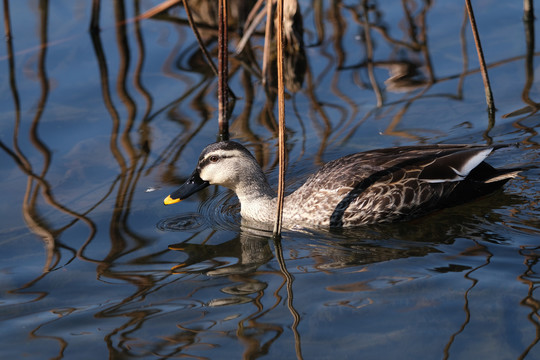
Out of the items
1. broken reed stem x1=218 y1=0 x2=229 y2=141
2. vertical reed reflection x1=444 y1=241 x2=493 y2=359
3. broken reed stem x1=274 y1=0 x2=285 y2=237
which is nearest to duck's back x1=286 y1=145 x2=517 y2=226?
broken reed stem x1=274 y1=0 x2=285 y2=237

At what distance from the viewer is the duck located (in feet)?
25.7

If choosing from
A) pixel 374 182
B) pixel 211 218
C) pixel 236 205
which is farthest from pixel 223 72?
pixel 374 182

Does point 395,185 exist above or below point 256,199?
above

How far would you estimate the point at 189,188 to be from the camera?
8148mm

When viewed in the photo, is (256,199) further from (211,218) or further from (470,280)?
(470,280)

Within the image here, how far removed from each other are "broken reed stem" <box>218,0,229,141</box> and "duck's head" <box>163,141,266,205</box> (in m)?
1.35

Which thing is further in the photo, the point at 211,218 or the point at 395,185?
the point at 211,218

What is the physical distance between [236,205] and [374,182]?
160 centimetres

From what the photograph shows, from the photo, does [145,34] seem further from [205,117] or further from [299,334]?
[299,334]

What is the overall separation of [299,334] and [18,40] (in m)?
8.15

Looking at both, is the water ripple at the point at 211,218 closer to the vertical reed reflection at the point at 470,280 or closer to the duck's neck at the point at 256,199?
the duck's neck at the point at 256,199

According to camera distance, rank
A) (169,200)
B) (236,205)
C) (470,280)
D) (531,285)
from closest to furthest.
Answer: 1. (531,285)
2. (470,280)
3. (169,200)
4. (236,205)

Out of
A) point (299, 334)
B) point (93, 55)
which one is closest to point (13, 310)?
point (299, 334)

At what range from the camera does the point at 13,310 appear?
259 inches
